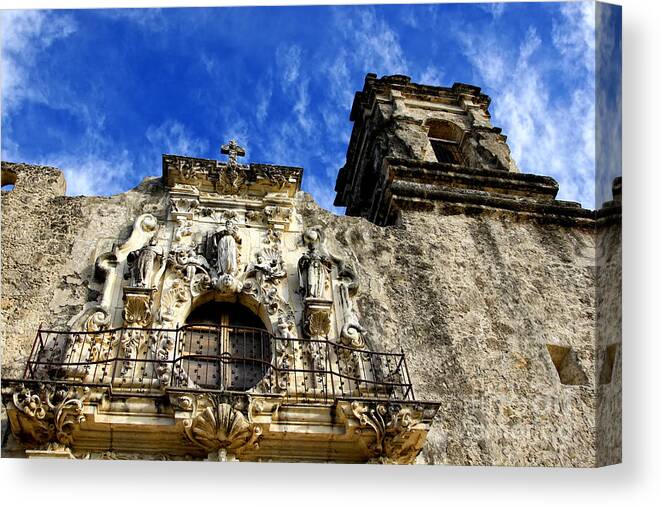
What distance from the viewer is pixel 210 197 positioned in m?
8.08

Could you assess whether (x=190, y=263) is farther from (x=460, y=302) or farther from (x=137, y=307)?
(x=460, y=302)

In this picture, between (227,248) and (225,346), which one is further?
(227,248)

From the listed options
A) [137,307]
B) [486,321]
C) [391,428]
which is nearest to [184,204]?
[137,307]

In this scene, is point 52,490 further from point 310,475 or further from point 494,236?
point 494,236

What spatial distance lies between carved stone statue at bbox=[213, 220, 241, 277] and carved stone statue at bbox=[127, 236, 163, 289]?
20.7 inches

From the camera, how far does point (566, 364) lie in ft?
24.7

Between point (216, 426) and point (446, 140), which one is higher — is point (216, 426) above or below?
below

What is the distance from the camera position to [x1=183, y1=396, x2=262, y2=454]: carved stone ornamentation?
18.8ft

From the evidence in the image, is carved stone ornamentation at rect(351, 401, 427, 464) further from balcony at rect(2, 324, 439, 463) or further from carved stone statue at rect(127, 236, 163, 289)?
carved stone statue at rect(127, 236, 163, 289)

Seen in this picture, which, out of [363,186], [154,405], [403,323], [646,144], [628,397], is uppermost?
[363,186]

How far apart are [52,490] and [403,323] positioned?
3315 millimetres

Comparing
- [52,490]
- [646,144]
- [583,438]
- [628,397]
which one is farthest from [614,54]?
[52,490]

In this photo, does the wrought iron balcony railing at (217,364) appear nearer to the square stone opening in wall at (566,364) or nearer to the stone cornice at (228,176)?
the square stone opening in wall at (566,364)

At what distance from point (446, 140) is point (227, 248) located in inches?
201
